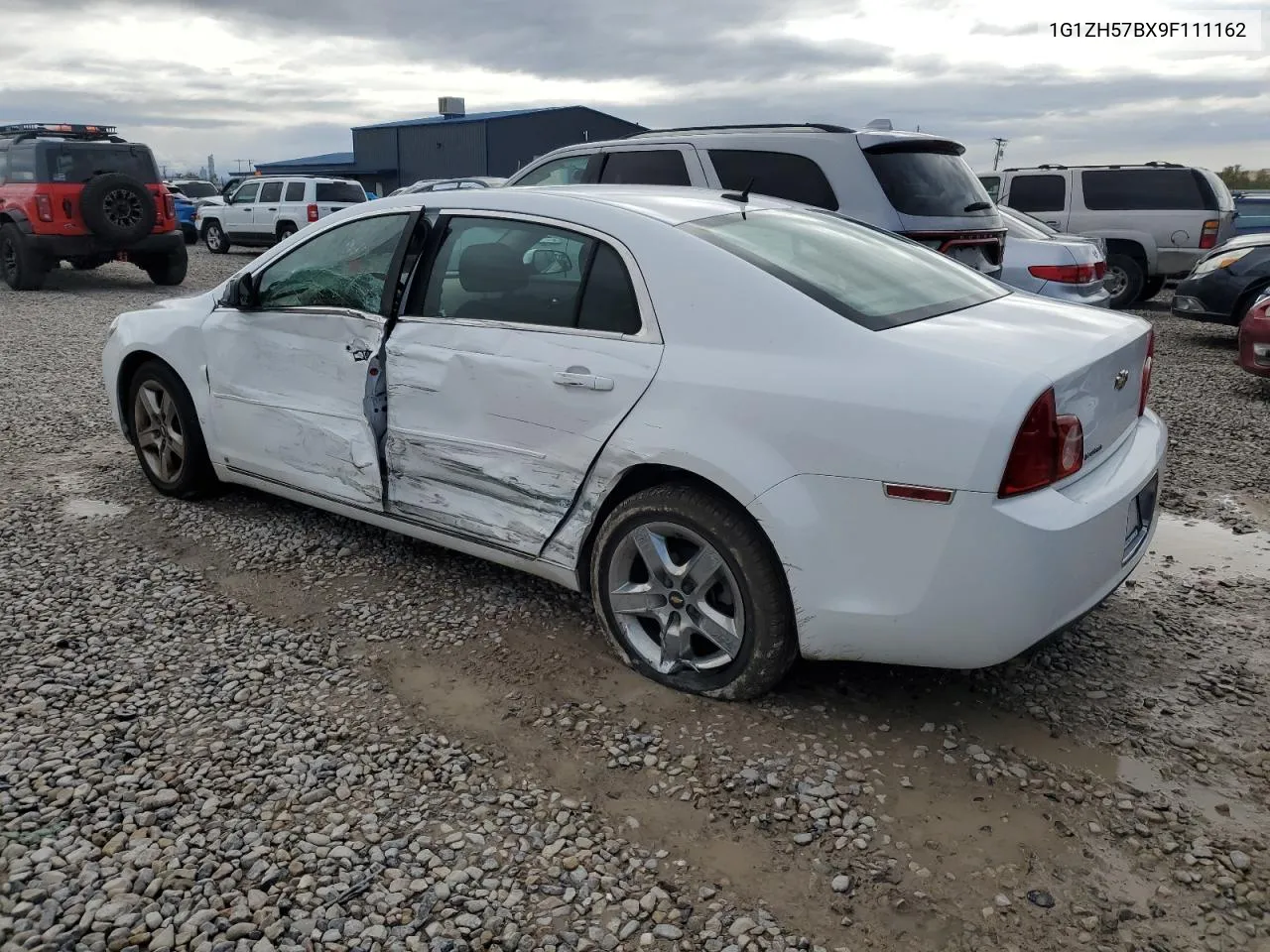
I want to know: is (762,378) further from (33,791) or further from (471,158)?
(471,158)

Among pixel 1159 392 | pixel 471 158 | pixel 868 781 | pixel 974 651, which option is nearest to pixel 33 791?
pixel 868 781

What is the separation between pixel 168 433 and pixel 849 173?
14.1 feet

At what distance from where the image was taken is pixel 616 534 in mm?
3268

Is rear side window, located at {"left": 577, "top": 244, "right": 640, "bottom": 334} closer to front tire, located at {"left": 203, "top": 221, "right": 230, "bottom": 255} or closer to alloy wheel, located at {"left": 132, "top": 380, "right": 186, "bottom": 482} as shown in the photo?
alloy wheel, located at {"left": 132, "top": 380, "right": 186, "bottom": 482}

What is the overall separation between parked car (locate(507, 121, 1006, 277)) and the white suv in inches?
536

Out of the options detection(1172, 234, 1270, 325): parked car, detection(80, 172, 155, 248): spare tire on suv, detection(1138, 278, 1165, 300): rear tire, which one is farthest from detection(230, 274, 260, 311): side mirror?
detection(1138, 278, 1165, 300): rear tire

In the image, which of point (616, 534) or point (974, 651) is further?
point (616, 534)

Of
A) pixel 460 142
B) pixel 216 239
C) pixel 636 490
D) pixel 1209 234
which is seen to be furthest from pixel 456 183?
pixel 460 142

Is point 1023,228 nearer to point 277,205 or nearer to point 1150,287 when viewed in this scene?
point 1150,287

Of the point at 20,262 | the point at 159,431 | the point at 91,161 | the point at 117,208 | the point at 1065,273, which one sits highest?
the point at 91,161

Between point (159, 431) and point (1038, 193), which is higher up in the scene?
point (1038, 193)

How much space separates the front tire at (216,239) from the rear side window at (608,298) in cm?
2018

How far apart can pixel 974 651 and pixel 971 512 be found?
0.42 meters

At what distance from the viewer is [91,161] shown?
43.1 ft
